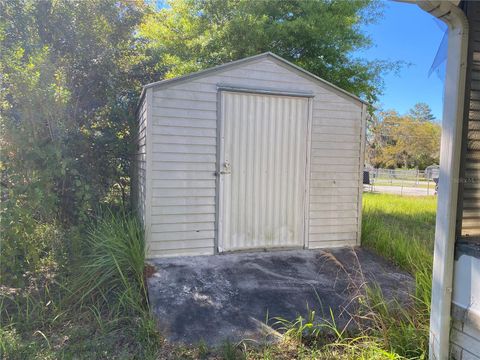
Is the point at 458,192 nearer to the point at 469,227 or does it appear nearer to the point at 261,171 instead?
the point at 469,227

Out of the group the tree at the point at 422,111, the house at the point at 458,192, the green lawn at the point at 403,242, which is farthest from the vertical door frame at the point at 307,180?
the tree at the point at 422,111

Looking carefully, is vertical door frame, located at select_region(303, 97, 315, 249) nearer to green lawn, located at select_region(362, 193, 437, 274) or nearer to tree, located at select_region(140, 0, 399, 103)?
green lawn, located at select_region(362, 193, 437, 274)

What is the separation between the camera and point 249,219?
438 centimetres

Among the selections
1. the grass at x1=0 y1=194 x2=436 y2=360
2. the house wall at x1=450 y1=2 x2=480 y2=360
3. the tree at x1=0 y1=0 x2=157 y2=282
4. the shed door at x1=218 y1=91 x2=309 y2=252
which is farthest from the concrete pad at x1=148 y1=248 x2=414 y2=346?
the tree at x1=0 y1=0 x2=157 y2=282

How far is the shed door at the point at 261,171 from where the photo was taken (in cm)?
425

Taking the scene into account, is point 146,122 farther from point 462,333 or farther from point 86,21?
point 462,333

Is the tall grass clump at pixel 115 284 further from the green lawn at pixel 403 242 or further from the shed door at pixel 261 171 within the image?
the green lawn at pixel 403 242

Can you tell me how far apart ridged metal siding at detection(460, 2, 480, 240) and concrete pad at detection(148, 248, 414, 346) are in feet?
3.39

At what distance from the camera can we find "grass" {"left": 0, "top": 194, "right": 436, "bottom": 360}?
2391mm

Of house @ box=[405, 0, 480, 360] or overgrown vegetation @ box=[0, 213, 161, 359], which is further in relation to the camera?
overgrown vegetation @ box=[0, 213, 161, 359]

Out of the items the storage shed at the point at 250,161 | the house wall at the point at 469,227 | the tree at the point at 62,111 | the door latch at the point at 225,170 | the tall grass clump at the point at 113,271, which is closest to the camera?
the house wall at the point at 469,227

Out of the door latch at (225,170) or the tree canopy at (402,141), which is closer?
the door latch at (225,170)

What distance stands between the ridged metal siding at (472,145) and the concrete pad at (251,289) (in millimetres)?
1033

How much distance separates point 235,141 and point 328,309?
87.7 inches
